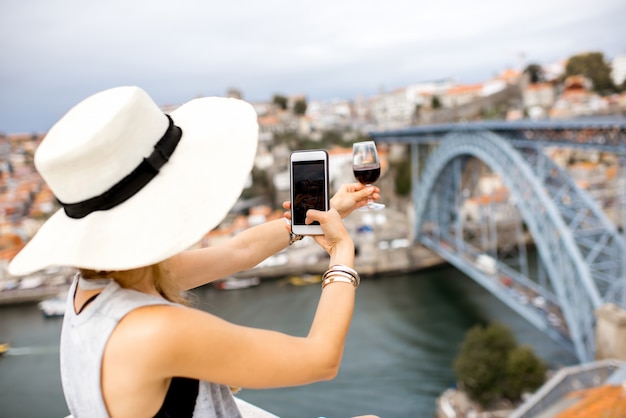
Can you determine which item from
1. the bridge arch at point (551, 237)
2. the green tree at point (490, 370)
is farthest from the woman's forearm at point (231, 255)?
the green tree at point (490, 370)

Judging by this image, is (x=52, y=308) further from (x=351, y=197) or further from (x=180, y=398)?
(x=180, y=398)

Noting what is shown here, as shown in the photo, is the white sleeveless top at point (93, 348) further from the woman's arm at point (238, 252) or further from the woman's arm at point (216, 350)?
the woman's arm at point (238, 252)

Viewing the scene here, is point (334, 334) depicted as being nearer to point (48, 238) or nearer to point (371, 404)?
point (48, 238)

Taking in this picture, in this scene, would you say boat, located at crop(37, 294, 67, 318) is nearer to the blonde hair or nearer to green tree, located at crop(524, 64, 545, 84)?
the blonde hair

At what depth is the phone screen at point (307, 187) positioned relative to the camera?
599 millimetres

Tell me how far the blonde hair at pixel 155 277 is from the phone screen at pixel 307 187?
0.17 metres

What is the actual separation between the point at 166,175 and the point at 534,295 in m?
8.27

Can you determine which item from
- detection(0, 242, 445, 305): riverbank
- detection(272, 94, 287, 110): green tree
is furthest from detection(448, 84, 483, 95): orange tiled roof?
detection(0, 242, 445, 305): riverbank

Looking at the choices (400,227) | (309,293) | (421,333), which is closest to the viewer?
(421,333)

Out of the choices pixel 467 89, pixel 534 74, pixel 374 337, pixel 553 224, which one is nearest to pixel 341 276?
pixel 553 224

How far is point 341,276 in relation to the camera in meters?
0.50

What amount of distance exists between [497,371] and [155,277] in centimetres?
654

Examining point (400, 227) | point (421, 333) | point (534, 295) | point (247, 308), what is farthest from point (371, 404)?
point (400, 227)

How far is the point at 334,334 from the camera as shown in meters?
0.45
